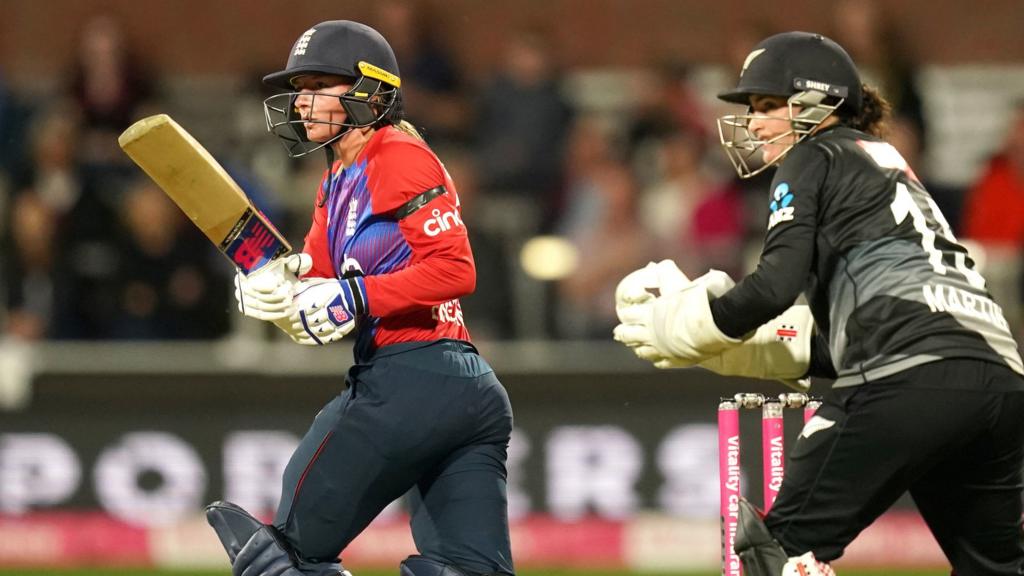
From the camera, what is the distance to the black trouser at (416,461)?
4.71 m

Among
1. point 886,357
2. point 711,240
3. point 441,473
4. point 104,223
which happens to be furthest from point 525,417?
point 886,357

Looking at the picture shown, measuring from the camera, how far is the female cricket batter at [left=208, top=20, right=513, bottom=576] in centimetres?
471

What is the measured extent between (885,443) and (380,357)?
1472 millimetres

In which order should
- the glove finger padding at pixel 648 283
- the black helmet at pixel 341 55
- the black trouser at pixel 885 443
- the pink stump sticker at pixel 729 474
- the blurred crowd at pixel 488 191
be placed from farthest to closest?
the blurred crowd at pixel 488 191 < the black helmet at pixel 341 55 < the glove finger padding at pixel 648 283 < the pink stump sticker at pixel 729 474 < the black trouser at pixel 885 443

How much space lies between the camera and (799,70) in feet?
15.3

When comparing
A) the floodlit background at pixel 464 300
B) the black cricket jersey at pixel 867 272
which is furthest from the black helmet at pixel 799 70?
the floodlit background at pixel 464 300

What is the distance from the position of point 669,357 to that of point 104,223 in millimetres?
5625

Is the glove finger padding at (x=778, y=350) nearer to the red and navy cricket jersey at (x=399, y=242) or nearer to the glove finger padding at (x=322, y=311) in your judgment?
the red and navy cricket jersey at (x=399, y=242)

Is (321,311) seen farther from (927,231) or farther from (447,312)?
(927,231)

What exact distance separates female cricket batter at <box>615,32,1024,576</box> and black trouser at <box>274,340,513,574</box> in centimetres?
57

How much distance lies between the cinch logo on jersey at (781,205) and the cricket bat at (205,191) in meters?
1.37

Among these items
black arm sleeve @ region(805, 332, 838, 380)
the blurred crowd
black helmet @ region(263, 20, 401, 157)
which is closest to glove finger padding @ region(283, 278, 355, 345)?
Answer: black helmet @ region(263, 20, 401, 157)

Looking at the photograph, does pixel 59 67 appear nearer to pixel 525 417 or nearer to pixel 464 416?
pixel 525 417

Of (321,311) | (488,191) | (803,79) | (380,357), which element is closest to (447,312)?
(380,357)
